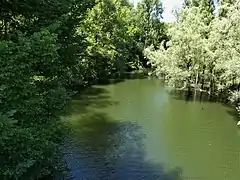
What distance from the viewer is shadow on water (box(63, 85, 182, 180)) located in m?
13.2

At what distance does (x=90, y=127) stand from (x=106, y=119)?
6.88 ft

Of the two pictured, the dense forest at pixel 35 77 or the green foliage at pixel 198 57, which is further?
the green foliage at pixel 198 57

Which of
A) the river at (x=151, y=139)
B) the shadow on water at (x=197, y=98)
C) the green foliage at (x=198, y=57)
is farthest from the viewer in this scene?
the shadow on water at (x=197, y=98)

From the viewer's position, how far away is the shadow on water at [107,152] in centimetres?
1316

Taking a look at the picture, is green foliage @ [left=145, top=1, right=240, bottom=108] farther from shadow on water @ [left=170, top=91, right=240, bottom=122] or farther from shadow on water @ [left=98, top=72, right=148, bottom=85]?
shadow on water @ [left=98, top=72, right=148, bottom=85]

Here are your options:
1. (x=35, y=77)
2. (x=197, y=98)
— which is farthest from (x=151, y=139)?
(x=197, y=98)

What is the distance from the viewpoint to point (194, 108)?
25.3 metres

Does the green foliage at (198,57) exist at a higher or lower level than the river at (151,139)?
higher

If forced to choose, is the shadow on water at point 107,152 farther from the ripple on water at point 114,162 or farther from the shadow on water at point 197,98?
the shadow on water at point 197,98

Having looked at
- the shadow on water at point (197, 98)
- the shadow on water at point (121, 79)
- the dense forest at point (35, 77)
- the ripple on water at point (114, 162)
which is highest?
the dense forest at point (35, 77)

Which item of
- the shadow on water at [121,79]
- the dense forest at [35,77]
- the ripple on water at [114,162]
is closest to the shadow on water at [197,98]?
the shadow on water at [121,79]

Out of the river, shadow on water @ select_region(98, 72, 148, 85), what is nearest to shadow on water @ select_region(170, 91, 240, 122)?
the river

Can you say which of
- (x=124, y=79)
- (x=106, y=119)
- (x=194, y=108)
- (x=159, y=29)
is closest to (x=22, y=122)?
(x=106, y=119)

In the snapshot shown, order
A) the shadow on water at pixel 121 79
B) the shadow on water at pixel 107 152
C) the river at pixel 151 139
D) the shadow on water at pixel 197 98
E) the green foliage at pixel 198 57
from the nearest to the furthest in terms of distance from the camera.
→ the shadow on water at pixel 107 152 < the river at pixel 151 139 < the green foliage at pixel 198 57 < the shadow on water at pixel 197 98 < the shadow on water at pixel 121 79
